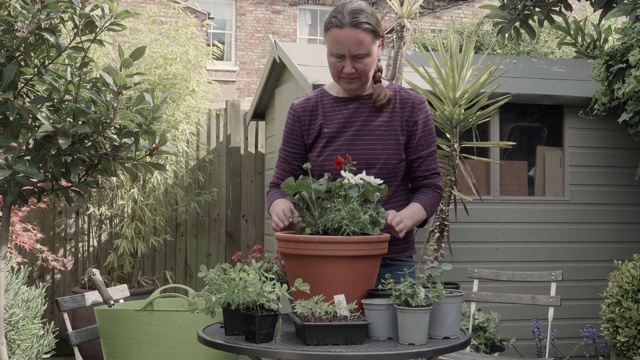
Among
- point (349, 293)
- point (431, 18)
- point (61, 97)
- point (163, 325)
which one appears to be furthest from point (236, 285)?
point (431, 18)

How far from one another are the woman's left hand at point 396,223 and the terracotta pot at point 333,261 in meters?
0.05

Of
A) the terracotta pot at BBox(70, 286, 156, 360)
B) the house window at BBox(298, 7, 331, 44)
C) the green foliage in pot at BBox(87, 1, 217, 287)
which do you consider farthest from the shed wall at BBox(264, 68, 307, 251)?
the house window at BBox(298, 7, 331, 44)

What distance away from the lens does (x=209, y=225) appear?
7090 mm

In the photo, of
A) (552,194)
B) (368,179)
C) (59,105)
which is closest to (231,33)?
(552,194)

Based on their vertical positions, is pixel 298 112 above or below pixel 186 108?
below

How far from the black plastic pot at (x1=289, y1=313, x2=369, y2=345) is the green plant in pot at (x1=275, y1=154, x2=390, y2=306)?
0.15 meters

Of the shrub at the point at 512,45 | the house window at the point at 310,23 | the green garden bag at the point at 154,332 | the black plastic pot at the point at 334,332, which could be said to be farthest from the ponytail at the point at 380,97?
the house window at the point at 310,23

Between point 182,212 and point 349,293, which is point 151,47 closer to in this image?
point 182,212

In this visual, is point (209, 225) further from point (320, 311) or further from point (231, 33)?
point (231, 33)

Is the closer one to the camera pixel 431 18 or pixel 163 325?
pixel 163 325

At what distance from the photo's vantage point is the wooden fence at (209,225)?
6.78m

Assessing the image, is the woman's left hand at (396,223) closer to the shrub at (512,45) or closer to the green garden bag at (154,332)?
the green garden bag at (154,332)

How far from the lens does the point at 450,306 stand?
1972mm

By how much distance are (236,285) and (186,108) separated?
15.9 ft
